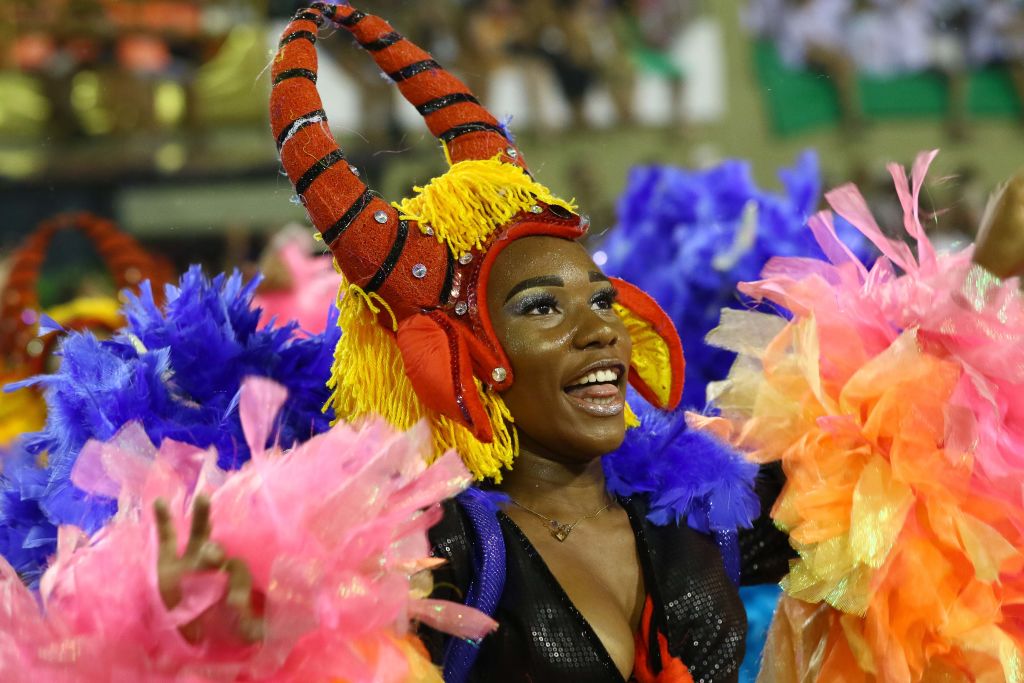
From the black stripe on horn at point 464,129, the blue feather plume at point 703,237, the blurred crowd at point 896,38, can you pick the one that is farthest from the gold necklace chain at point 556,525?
the blurred crowd at point 896,38

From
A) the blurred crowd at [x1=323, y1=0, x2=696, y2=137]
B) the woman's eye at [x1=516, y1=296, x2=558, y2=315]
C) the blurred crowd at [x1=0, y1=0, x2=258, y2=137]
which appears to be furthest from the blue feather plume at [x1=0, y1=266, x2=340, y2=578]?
the blurred crowd at [x1=0, y1=0, x2=258, y2=137]

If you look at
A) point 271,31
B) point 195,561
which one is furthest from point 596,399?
point 271,31

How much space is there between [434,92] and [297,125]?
27cm

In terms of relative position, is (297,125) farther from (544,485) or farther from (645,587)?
(645,587)

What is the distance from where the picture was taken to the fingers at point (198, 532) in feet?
4.34

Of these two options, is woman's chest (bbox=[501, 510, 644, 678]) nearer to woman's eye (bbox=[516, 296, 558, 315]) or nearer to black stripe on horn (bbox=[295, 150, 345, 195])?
woman's eye (bbox=[516, 296, 558, 315])

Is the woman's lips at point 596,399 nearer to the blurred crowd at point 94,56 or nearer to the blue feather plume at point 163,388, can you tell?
the blue feather plume at point 163,388

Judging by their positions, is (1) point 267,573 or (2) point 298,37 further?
(2) point 298,37

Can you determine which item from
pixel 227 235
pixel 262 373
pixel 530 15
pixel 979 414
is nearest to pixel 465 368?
pixel 262 373

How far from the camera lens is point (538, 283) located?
1852 mm

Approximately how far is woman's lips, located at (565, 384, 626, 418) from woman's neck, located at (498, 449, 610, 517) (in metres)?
0.12

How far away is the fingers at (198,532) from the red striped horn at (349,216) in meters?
0.57

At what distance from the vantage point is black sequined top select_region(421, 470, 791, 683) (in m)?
1.73

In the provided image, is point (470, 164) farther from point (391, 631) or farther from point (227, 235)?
point (227, 235)
